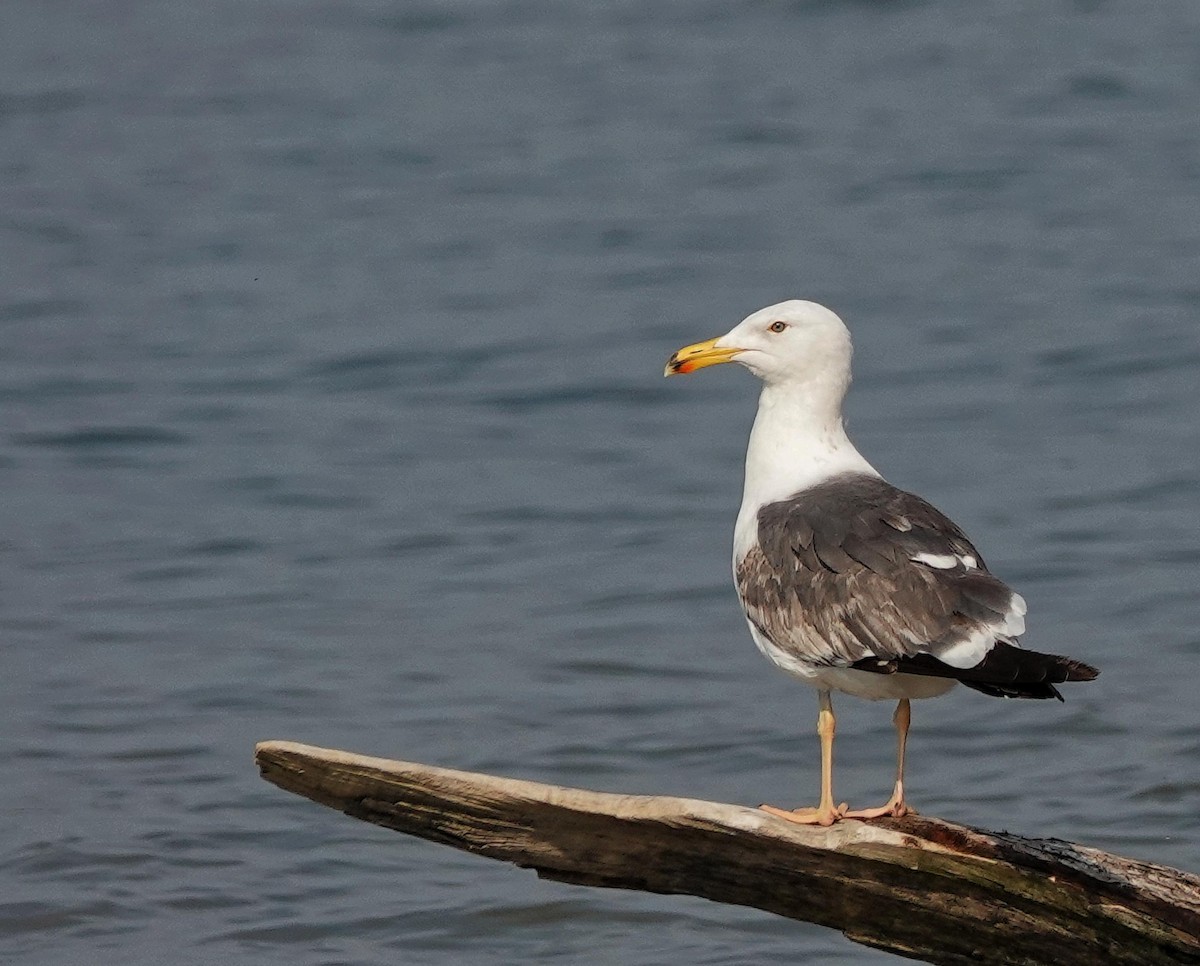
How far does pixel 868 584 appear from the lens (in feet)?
18.9

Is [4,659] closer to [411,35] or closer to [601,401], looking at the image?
[601,401]

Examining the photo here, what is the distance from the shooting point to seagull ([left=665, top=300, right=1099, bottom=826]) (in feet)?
17.7

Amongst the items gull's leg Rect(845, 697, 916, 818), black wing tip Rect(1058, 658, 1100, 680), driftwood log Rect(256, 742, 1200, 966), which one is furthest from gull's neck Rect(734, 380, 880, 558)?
black wing tip Rect(1058, 658, 1100, 680)

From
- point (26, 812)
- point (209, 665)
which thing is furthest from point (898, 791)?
point (209, 665)

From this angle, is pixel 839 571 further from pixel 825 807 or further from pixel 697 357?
pixel 697 357

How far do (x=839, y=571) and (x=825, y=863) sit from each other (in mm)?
831

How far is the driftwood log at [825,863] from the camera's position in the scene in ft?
17.7

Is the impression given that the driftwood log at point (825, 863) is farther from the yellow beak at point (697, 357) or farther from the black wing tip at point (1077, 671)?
the yellow beak at point (697, 357)

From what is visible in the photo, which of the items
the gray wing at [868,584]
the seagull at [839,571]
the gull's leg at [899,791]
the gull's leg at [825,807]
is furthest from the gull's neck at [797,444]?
the gull's leg at [899,791]

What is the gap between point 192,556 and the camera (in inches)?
456

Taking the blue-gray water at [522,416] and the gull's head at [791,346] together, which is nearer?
the gull's head at [791,346]

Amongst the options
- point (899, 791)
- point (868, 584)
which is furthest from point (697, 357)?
point (899, 791)

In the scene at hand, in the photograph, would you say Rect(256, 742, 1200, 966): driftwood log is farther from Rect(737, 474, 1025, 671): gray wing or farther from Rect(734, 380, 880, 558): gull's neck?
Rect(734, 380, 880, 558): gull's neck

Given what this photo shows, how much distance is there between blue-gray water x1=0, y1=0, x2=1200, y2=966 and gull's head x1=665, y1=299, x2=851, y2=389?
79.3 inches
